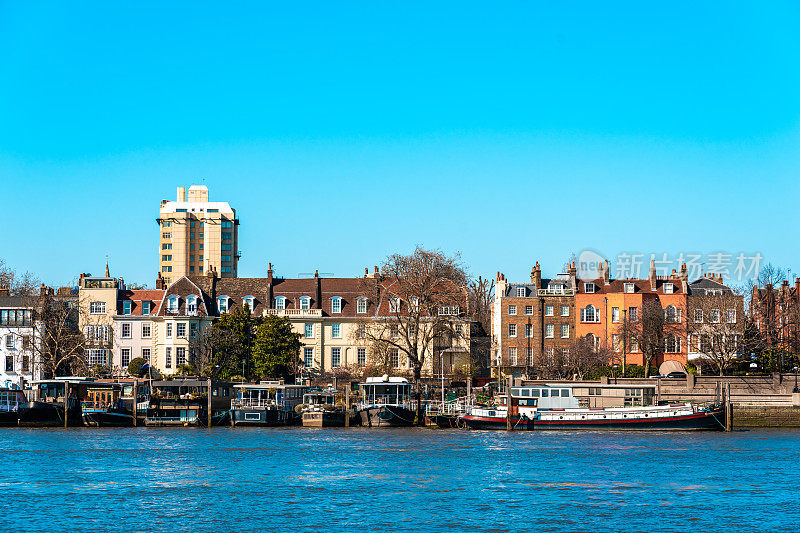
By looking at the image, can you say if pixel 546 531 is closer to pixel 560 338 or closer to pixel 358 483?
pixel 358 483

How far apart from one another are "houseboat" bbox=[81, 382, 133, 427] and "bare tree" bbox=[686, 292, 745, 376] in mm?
51913

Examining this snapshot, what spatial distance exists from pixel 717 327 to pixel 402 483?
55207 mm

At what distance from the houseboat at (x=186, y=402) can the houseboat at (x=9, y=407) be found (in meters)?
10.5

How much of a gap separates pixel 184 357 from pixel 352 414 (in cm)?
2798

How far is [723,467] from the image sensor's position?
56.0 metres

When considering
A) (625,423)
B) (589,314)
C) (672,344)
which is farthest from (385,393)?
(672,344)

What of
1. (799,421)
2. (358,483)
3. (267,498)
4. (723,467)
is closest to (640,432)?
(799,421)

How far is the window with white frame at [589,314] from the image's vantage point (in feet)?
355

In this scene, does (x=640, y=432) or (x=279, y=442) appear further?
(x=640, y=432)

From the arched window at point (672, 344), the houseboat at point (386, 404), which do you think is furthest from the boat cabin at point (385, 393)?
the arched window at point (672, 344)

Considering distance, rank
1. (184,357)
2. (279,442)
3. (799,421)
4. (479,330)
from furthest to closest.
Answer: (479,330)
(184,357)
(799,421)
(279,442)

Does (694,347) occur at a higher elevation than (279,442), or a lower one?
higher

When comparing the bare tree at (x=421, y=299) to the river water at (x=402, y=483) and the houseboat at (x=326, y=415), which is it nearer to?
the houseboat at (x=326, y=415)

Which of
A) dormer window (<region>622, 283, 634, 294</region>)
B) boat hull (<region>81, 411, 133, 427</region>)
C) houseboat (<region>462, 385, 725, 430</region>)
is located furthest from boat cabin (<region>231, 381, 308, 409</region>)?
dormer window (<region>622, 283, 634, 294</region>)
